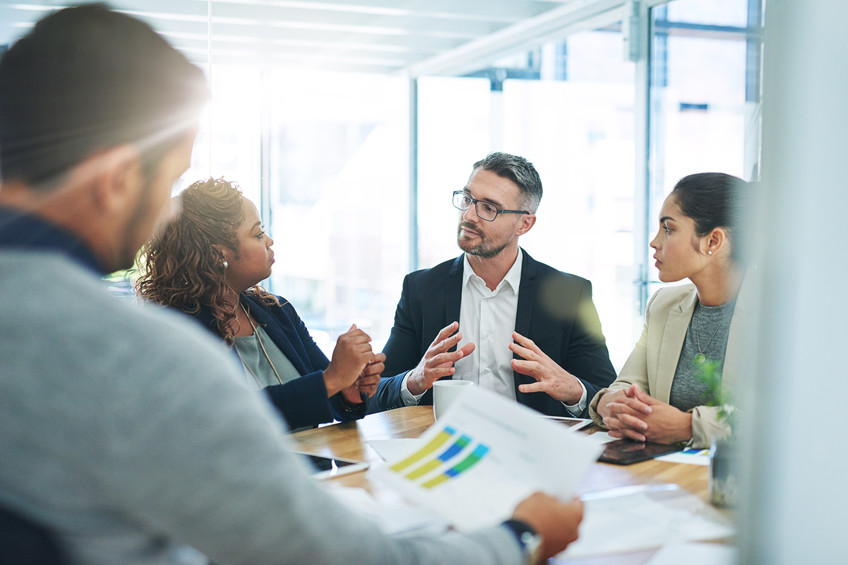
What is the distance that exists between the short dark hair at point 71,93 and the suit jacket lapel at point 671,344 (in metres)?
1.68

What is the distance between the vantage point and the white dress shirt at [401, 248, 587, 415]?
2455 millimetres

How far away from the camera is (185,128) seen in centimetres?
78

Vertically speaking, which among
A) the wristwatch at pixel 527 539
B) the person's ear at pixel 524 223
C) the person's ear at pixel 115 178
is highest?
the person's ear at pixel 115 178

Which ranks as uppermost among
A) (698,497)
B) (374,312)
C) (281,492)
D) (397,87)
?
(397,87)

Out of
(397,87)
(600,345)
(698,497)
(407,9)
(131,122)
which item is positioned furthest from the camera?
(397,87)

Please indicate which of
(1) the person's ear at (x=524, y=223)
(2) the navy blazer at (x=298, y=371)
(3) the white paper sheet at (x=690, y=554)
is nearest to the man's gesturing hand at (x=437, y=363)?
(2) the navy blazer at (x=298, y=371)

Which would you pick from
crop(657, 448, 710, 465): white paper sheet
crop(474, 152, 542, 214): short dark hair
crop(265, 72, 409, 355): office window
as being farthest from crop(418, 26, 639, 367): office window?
crop(657, 448, 710, 465): white paper sheet

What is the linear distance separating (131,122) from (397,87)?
6506 mm

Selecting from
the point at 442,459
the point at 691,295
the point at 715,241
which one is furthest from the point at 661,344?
the point at 442,459

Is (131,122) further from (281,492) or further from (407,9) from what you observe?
(407,9)

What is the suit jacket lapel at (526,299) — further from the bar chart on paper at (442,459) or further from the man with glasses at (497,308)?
the bar chart on paper at (442,459)

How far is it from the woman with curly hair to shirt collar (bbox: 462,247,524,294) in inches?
24.8

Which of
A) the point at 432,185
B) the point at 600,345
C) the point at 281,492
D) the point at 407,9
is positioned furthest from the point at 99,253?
the point at 432,185

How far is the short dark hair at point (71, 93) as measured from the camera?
685mm
